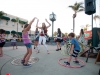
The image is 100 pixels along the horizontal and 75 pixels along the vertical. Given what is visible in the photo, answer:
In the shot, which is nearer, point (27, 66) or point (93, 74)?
point (93, 74)

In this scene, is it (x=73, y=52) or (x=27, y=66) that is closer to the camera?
(x=27, y=66)

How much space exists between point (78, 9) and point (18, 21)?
26.8 m

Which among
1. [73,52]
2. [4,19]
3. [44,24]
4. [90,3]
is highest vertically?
[4,19]

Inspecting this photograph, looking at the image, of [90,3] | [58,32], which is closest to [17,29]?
[58,32]

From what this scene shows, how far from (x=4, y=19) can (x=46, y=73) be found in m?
35.7

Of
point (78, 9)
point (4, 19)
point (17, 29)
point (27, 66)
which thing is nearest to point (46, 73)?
point (27, 66)

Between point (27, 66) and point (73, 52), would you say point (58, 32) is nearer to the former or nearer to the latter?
point (73, 52)

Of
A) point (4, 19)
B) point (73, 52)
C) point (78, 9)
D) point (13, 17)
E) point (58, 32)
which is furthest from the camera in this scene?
point (13, 17)

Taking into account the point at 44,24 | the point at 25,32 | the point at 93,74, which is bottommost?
the point at 93,74

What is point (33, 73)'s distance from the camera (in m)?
2.88

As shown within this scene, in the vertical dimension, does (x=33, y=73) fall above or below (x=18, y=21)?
below

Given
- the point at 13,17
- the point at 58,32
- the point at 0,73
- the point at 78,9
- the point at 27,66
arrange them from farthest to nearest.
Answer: the point at 13,17 → the point at 78,9 → the point at 58,32 → the point at 27,66 → the point at 0,73

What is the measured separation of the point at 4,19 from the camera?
109 feet

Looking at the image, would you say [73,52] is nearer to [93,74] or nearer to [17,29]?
[93,74]
